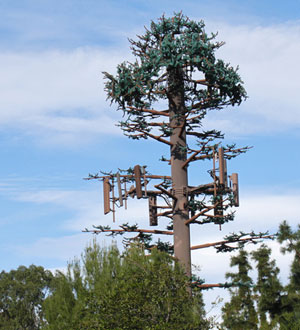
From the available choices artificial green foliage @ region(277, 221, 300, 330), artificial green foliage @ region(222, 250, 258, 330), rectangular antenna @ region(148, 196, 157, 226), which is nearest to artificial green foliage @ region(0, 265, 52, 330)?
artificial green foliage @ region(222, 250, 258, 330)

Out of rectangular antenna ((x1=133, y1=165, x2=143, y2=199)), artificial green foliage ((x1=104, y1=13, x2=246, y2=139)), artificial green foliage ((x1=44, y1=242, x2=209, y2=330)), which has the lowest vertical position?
artificial green foliage ((x1=44, y1=242, x2=209, y2=330))

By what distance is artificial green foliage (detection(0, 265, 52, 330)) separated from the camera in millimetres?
54094

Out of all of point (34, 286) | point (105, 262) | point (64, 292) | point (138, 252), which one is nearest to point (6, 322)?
point (34, 286)

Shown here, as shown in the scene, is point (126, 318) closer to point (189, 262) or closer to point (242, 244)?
point (189, 262)

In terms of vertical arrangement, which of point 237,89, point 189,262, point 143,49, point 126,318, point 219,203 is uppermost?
point 143,49

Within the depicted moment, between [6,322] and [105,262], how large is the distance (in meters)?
32.8

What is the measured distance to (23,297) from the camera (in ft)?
181

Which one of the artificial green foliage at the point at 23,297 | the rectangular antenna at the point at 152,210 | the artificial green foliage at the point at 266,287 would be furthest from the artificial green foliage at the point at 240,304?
the artificial green foliage at the point at 23,297

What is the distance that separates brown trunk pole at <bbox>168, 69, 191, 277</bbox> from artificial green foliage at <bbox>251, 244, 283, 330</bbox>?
1153 cm

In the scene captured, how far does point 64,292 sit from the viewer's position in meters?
26.6

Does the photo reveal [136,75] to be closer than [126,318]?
No

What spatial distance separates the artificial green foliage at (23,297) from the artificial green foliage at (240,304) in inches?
1073

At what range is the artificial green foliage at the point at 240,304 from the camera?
97.8 feet

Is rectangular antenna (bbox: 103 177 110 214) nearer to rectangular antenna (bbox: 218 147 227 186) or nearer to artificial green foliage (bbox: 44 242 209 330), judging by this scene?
artificial green foliage (bbox: 44 242 209 330)
